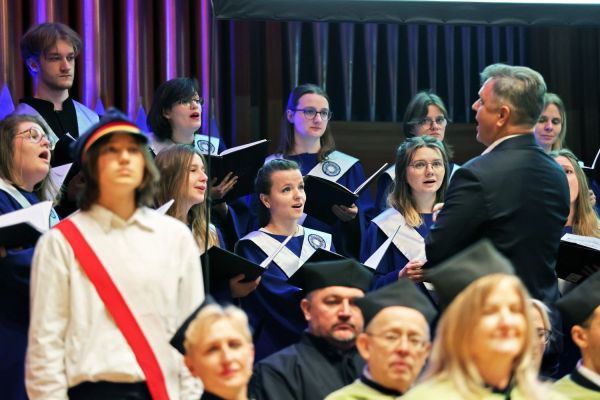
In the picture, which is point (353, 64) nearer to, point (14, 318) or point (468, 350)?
point (14, 318)

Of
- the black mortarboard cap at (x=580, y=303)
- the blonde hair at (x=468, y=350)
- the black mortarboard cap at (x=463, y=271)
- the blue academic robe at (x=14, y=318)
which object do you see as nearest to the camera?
the blonde hair at (x=468, y=350)

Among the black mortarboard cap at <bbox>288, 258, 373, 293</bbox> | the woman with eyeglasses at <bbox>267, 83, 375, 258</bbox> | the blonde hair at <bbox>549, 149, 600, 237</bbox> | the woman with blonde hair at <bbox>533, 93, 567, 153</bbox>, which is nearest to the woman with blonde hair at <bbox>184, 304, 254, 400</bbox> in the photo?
the black mortarboard cap at <bbox>288, 258, 373, 293</bbox>

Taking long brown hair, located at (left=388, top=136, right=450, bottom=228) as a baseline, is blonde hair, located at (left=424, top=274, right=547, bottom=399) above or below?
below

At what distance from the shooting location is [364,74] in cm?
945

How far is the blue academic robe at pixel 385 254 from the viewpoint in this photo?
6516 millimetres

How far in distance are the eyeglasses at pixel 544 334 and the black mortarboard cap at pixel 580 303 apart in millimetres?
126

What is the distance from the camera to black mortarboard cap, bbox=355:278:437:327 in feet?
15.2

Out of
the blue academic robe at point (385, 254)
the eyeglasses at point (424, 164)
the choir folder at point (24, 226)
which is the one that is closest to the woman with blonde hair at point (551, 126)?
the eyeglasses at point (424, 164)

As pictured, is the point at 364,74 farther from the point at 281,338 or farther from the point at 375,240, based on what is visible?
the point at 281,338

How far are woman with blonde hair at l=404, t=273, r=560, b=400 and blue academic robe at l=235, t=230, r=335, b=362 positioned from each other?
2.31 meters

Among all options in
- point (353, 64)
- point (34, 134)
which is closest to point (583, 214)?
point (34, 134)

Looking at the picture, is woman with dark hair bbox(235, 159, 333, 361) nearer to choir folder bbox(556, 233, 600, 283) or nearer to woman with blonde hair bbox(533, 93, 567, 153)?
choir folder bbox(556, 233, 600, 283)

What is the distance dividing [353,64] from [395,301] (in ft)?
16.5

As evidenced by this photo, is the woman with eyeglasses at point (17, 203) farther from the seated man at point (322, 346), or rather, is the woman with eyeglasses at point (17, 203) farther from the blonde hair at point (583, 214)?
the blonde hair at point (583, 214)
